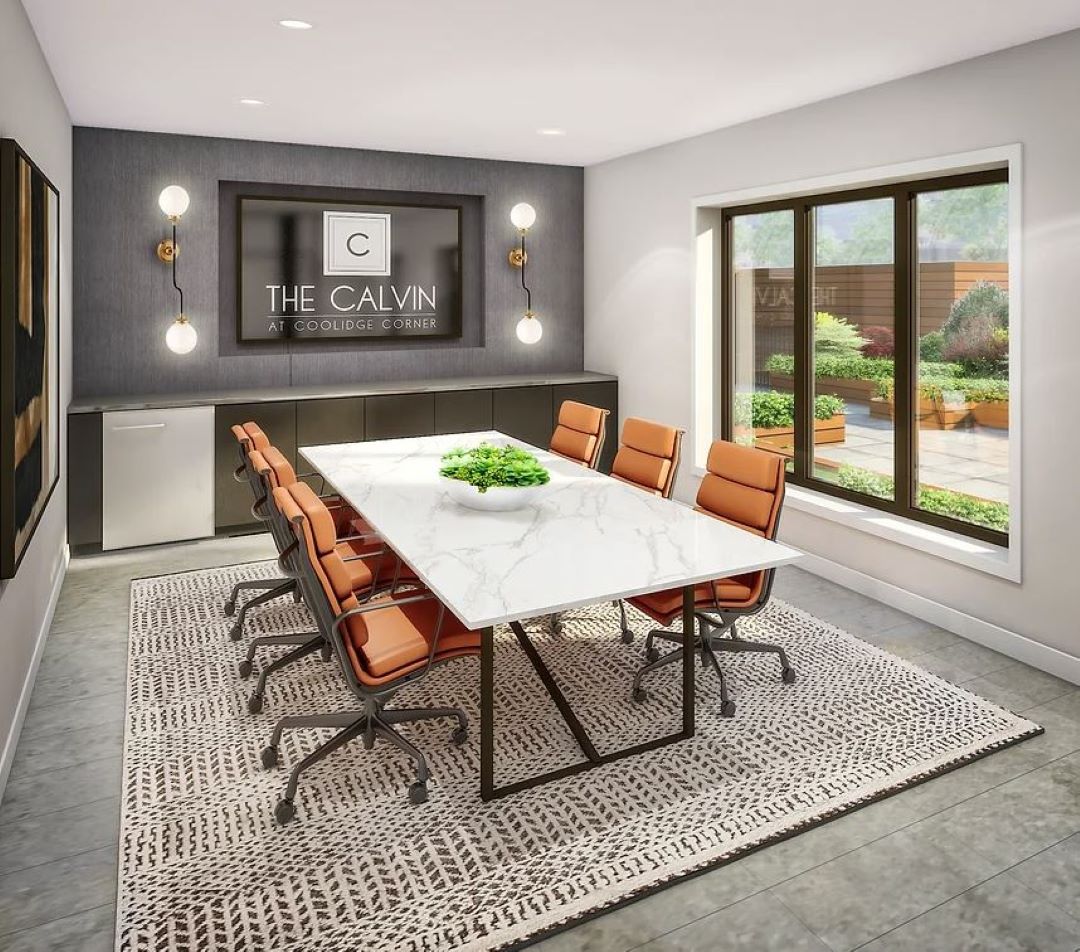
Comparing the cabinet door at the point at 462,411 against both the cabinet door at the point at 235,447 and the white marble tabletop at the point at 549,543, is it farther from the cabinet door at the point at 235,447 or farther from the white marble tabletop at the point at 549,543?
the white marble tabletop at the point at 549,543

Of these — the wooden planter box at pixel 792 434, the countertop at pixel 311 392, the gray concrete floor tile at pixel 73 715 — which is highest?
the countertop at pixel 311 392

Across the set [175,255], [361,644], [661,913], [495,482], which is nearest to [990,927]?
[661,913]

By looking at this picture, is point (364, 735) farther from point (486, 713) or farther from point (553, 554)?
point (553, 554)

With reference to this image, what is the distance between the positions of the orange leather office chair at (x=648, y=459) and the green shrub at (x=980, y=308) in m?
1.46

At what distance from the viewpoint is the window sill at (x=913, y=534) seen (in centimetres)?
389

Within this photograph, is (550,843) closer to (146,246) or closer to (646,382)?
(646,382)

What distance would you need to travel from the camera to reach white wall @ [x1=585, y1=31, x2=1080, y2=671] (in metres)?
3.50

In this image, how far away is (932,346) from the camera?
14.4 ft

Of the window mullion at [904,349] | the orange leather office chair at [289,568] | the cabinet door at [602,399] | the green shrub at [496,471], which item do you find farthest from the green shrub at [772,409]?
the orange leather office chair at [289,568]

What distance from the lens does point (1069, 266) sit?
3480 millimetres

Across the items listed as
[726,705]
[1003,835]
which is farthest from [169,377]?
[1003,835]

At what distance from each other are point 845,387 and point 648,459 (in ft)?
4.98

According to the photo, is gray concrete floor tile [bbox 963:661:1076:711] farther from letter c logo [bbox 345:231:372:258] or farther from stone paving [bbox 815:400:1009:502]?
letter c logo [bbox 345:231:372:258]

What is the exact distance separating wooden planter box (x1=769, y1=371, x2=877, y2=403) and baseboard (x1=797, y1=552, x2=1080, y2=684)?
931 mm
